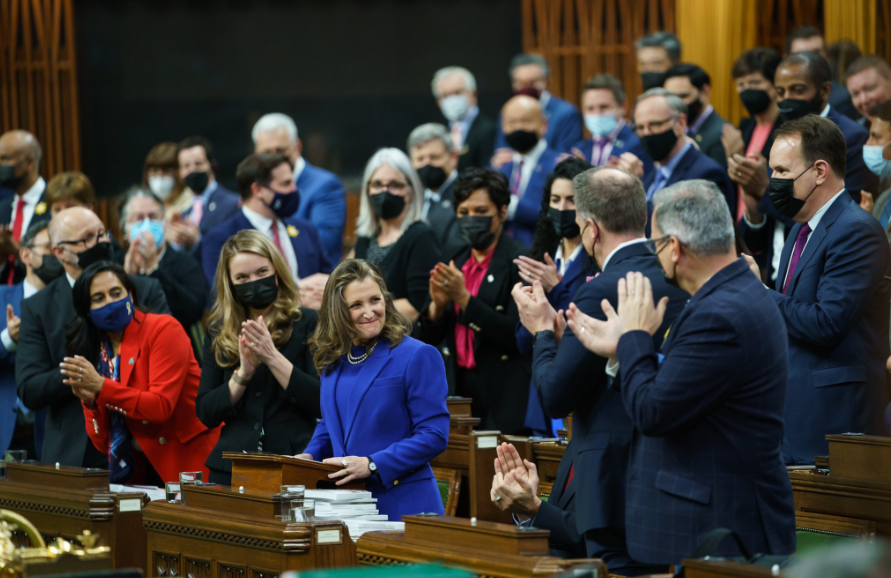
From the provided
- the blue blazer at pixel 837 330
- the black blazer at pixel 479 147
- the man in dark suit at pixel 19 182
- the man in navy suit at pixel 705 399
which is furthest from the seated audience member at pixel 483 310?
the man in dark suit at pixel 19 182

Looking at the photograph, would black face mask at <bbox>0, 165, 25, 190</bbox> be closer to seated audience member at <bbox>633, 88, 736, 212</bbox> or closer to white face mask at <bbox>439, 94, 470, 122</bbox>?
white face mask at <bbox>439, 94, 470, 122</bbox>

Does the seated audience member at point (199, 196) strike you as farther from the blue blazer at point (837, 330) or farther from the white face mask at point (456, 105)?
the blue blazer at point (837, 330)

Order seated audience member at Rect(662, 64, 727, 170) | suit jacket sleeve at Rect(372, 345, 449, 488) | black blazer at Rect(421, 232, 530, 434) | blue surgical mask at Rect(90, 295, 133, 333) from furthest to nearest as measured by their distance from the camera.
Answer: seated audience member at Rect(662, 64, 727, 170) < black blazer at Rect(421, 232, 530, 434) < blue surgical mask at Rect(90, 295, 133, 333) < suit jacket sleeve at Rect(372, 345, 449, 488)

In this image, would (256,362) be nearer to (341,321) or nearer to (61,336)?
(341,321)

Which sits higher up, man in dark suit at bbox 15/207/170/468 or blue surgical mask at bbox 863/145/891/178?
blue surgical mask at bbox 863/145/891/178

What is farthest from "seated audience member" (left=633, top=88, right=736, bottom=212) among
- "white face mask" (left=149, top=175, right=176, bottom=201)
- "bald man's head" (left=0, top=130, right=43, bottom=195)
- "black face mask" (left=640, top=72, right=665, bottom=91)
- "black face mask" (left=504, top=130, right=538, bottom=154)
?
"bald man's head" (left=0, top=130, right=43, bottom=195)

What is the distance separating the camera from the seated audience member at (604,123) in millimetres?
6297

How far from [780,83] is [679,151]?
535 millimetres

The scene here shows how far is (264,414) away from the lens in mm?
3982

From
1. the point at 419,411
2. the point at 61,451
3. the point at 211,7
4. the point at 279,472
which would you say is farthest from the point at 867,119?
the point at 211,7

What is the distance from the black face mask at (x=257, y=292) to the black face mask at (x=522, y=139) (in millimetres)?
2385

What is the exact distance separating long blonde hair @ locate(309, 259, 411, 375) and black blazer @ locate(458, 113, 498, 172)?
3.34 metres

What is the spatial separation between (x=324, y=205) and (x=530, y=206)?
4.25 ft

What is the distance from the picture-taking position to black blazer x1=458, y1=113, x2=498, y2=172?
695 centimetres
